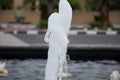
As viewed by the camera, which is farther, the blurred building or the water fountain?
the blurred building

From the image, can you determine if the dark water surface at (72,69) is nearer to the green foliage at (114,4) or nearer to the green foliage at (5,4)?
the green foliage at (114,4)

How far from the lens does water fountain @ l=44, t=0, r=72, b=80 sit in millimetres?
9859

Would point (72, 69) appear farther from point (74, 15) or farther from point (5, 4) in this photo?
point (5, 4)

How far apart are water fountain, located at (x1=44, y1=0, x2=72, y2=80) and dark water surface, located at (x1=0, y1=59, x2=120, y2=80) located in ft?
10.3


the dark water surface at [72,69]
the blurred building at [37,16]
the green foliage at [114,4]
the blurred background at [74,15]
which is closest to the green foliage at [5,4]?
the blurred background at [74,15]

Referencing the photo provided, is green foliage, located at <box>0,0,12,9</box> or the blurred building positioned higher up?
green foliage, located at <box>0,0,12,9</box>

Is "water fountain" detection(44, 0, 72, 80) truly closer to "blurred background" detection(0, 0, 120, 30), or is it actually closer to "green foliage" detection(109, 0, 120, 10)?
"green foliage" detection(109, 0, 120, 10)

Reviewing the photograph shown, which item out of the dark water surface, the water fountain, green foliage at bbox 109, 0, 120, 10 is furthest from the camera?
green foliage at bbox 109, 0, 120, 10

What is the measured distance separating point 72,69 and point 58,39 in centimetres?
539

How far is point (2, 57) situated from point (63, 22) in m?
8.83

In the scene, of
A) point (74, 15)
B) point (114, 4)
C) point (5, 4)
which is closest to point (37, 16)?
point (74, 15)

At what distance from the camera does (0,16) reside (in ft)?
139

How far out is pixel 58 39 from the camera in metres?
9.91

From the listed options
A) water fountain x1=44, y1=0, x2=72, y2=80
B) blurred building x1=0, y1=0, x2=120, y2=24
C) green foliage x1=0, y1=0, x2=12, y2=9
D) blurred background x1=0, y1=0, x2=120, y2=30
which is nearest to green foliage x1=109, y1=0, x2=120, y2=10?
blurred background x1=0, y1=0, x2=120, y2=30
